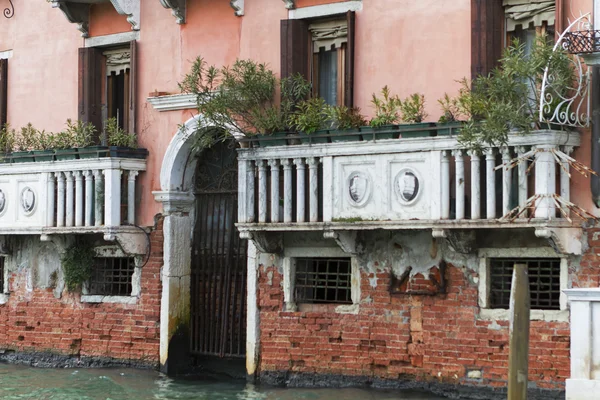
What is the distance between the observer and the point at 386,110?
1235 cm

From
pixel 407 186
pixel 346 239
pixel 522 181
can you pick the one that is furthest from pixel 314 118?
pixel 522 181

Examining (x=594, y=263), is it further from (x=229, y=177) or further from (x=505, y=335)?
(x=229, y=177)

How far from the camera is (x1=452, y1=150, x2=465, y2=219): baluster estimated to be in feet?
37.8

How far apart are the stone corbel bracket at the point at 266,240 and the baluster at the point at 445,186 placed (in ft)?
7.66

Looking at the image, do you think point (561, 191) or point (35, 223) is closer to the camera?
point (561, 191)

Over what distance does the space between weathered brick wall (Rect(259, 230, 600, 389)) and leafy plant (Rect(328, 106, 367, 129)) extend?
1545mm

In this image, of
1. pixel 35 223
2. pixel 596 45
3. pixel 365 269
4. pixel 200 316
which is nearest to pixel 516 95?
pixel 596 45

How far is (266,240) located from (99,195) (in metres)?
2.44

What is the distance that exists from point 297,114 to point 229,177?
179 cm

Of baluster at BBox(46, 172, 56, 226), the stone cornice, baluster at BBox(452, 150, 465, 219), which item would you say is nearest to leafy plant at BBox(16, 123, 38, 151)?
baluster at BBox(46, 172, 56, 226)

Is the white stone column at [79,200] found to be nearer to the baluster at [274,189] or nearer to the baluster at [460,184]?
the baluster at [274,189]

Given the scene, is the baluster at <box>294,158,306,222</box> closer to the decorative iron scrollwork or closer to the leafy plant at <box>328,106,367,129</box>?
the leafy plant at <box>328,106,367,129</box>

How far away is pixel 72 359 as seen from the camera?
50.7ft

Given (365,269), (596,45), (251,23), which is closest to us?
(596,45)
